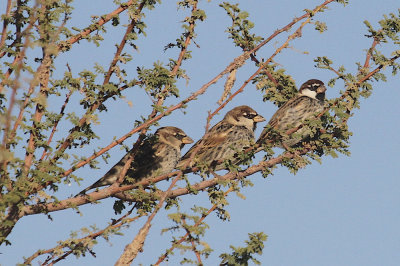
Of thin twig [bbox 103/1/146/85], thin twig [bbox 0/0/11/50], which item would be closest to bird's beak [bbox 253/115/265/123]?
thin twig [bbox 103/1/146/85]

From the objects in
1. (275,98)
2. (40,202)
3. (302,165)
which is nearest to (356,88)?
(302,165)

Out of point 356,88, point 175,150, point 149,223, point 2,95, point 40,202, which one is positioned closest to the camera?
point 149,223

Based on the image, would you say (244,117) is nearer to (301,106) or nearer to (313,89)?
(301,106)

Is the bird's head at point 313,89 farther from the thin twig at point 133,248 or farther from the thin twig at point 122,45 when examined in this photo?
the thin twig at point 133,248

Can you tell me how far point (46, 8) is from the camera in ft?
15.8

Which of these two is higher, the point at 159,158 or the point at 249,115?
the point at 249,115

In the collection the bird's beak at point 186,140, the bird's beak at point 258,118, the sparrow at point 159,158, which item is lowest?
the sparrow at point 159,158

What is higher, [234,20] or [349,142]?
[234,20]

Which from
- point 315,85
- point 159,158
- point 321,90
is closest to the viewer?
point 159,158

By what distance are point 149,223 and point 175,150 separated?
656cm

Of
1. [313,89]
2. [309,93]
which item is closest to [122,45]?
[309,93]

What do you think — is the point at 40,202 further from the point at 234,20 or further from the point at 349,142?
the point at 349,142

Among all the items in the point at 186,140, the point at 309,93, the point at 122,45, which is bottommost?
the point at 122,45

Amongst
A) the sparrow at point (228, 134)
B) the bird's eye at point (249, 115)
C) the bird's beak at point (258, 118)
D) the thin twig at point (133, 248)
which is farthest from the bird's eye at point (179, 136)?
the thin twig at point (133, 248)
